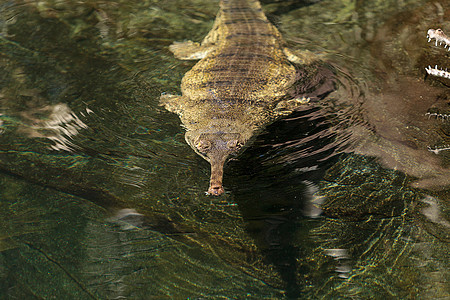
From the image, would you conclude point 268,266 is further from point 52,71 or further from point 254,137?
point 52,71

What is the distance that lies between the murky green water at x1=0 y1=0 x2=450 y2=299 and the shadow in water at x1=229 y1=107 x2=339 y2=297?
15 mm

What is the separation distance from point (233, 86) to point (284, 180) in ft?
4.90

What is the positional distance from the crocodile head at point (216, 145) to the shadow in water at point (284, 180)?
0.54ft

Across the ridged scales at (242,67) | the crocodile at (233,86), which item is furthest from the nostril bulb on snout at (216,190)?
the ridged scales at (242,67)

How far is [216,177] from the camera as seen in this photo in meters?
3.78

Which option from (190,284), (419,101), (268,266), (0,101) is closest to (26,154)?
(0,101)

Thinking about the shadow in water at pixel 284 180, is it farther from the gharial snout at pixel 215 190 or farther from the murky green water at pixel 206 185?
the gharial snout at pixel 215 190

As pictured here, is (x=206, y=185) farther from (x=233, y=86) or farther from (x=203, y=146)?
(x=233, y=86)

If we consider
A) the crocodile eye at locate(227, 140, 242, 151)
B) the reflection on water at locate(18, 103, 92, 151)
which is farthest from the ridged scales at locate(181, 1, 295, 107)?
the reflection on water at locate(18, 103, 92, 151)

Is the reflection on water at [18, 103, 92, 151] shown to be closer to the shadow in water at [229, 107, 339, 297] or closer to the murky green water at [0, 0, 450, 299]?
the murky green water at [0, 0, 450, 299]

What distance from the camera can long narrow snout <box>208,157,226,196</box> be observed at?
3612mm

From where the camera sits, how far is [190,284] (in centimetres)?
306

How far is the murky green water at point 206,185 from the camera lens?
10.2 feet

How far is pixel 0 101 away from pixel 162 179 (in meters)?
2.39
